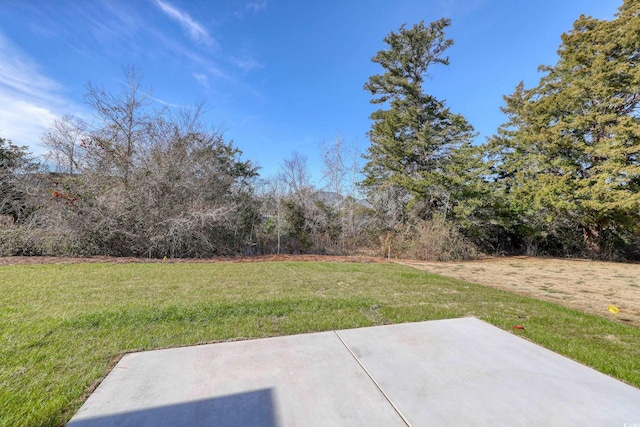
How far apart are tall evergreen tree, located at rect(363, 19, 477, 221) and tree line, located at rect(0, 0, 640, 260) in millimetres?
67

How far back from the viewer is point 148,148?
8.22 metres

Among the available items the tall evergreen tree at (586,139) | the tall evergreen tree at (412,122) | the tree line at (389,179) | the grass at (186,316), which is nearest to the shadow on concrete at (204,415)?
the grass at (186,316)

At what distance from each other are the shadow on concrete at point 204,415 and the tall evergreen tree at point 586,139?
12901 millimetres

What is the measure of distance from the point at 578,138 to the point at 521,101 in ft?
11.3

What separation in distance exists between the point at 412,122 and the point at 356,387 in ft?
42.3

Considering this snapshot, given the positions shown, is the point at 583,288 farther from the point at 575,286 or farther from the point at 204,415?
the point at 204,415

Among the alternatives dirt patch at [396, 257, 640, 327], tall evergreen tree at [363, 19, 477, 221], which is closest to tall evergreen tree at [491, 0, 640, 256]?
tall evergreen tree at [363, 19, 477, 221]

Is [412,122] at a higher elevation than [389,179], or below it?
higher

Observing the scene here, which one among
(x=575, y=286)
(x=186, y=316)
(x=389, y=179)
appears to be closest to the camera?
(x=186, y=316)

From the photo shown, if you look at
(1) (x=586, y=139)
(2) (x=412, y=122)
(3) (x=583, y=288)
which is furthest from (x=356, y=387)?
(1) (x=586, y=139)

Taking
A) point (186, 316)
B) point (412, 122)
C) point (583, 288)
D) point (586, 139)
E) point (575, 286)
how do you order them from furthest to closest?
point (412, 122) → point (586, 139) → point (575, 286) → point (583, 288) → point (186, 316)

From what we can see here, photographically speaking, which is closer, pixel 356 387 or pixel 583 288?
pixel 356 387

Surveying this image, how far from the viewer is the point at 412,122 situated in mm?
12570

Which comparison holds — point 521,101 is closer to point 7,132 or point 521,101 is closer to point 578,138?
point 578,138
